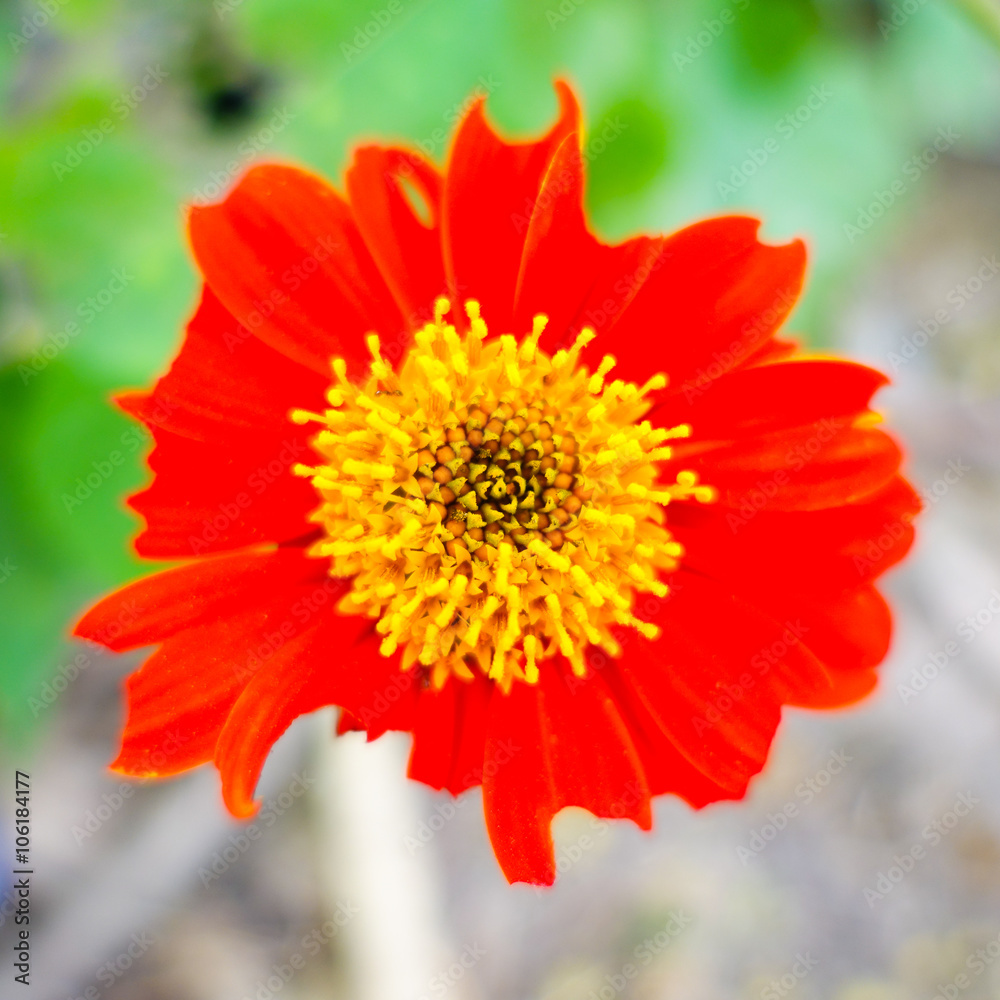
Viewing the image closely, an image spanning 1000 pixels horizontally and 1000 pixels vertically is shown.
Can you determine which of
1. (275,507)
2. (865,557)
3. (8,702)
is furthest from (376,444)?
(8,702)

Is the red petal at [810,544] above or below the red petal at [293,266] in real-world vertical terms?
below

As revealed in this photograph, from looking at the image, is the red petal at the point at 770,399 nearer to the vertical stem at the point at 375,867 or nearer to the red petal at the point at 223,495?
the red petal at the point at 223,495

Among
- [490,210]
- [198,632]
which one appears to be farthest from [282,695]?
[490,210]

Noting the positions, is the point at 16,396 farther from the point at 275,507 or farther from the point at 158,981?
the point at 158,981

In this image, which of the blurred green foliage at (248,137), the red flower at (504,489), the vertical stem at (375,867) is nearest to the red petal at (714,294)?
the red flower at (504,489)

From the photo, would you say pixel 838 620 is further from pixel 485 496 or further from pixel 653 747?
pixel 485 496
